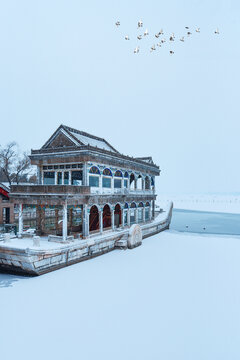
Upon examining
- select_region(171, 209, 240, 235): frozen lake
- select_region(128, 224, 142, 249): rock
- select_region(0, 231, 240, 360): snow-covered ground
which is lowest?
select_region(171, 209, 240, 235): frozen lake

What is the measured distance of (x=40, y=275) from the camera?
592 inches

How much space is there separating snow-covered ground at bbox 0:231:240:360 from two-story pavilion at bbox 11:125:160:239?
4.86 metres

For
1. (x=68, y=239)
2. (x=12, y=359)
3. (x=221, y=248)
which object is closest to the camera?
(x=12, y=359)

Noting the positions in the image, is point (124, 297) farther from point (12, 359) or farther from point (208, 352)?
point (12, 359)

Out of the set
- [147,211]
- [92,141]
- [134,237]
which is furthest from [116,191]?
[147,211]

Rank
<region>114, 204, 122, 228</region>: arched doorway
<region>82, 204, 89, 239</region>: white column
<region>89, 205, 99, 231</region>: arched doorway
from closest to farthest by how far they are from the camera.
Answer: <region>82, 204, 89, 239</region>: white column → <region>89, 205, 99, 231</region>: arched doorway → <region>114, 204, 122, 228</region>: arched doorway

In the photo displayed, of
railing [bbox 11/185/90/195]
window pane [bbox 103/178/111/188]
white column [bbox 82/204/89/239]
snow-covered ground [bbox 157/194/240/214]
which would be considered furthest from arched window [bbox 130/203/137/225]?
snow-covered ground [bbox 157/194/240/214]

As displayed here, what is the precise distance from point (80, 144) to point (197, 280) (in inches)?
540

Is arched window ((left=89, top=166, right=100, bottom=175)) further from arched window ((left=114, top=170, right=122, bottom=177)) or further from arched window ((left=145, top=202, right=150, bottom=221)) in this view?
arched window ((left=145, top=202, right=150, bottom=221))

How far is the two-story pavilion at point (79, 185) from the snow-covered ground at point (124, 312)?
486 cm

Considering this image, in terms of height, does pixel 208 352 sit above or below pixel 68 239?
below

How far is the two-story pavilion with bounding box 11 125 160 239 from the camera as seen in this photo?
18.4 meters

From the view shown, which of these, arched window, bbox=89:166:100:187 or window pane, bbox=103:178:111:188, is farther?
window pane, bbox=103:178:111:188

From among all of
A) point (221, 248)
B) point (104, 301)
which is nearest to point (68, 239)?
point (104, 301)
